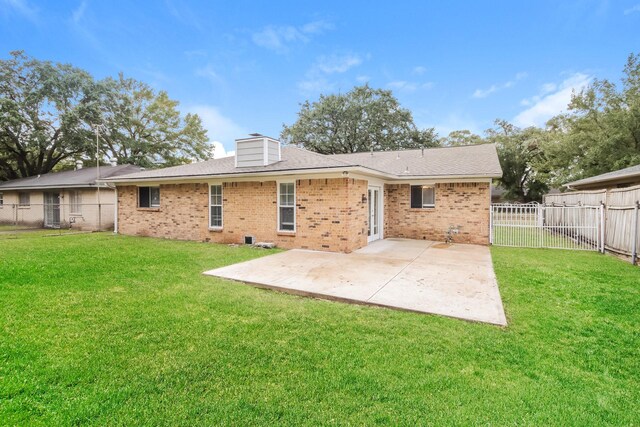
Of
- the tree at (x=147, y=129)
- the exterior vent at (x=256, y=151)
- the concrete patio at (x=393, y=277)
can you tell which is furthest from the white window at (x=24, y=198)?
the concrete patio at (x=393, y=277)

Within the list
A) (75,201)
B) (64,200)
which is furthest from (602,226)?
(64,200)

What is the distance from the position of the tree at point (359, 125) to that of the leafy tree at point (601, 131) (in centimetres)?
1161

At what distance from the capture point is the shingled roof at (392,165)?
10.2 meters

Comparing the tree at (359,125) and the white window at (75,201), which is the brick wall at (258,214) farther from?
the tree at (359,125)

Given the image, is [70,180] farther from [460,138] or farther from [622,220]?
[460,138]

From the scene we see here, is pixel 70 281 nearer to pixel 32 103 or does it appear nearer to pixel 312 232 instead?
pixel 312 232

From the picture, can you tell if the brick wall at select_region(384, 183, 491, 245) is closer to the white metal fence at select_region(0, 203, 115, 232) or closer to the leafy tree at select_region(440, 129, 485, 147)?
the white metal fence at select_region(0, 203, 115, 232)

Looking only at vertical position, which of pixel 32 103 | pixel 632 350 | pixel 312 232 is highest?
pixel 32 103

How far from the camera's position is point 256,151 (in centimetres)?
1138

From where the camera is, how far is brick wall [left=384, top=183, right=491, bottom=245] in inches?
457

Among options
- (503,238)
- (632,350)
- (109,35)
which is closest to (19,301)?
(632,350)

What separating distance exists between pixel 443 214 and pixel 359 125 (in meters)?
23.0

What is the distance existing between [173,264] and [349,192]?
512 cm

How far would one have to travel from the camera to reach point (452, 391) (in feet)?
9.03
